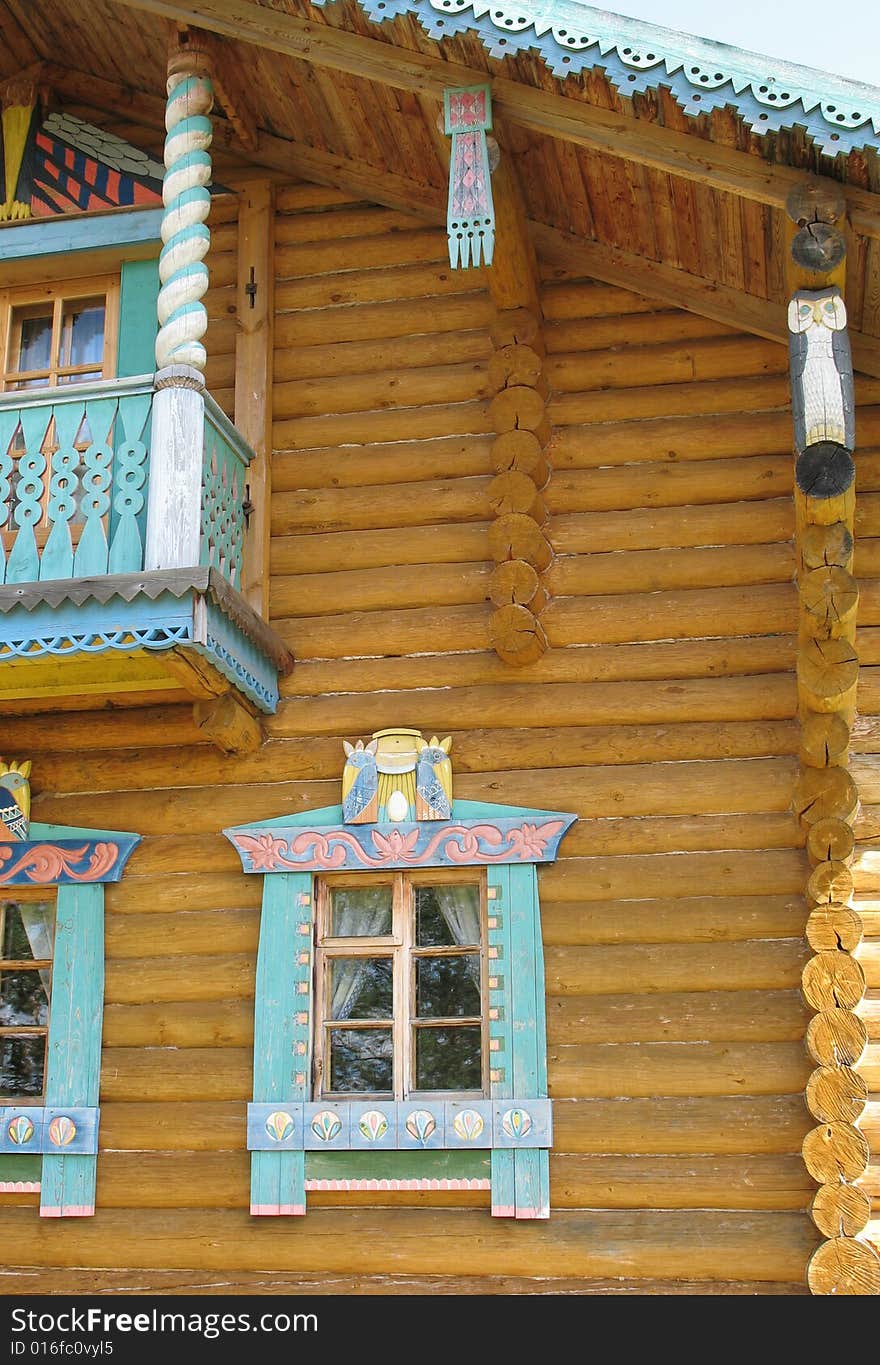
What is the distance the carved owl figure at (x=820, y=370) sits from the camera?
6.83 metres

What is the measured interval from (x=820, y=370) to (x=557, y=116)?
6.02 feet

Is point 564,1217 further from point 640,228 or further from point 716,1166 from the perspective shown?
point 640,228

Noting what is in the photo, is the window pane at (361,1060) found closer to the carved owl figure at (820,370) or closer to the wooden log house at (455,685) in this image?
the wooden log house at (455,685)

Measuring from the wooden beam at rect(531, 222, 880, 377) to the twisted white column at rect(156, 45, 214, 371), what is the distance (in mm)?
1835

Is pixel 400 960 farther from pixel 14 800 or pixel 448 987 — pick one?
pixel 14 800

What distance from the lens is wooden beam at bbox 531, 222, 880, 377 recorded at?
8383 mm

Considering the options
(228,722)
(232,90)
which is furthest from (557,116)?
(228,722)

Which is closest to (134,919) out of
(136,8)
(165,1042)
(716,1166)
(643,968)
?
(165,1042)

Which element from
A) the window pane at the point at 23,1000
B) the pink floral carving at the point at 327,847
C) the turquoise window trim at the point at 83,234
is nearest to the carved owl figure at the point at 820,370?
the pink floral carving at the point at 327,847

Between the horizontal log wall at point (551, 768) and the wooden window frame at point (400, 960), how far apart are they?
1.14ft

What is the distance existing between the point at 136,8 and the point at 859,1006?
6274 mm

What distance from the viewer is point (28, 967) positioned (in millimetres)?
8344

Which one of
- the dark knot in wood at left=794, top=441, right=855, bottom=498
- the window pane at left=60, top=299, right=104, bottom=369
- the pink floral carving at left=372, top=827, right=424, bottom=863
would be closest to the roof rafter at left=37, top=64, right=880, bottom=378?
the window pane at left=60, top=299, right=104, bottom=369

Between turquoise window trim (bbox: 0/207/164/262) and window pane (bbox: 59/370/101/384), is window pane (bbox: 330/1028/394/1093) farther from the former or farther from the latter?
turquoise window trim (bbox: 0/207/164/262)
